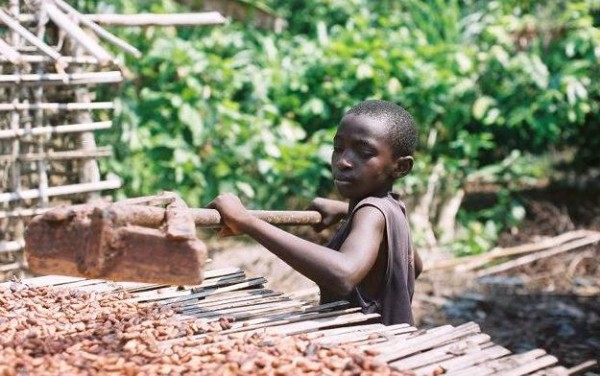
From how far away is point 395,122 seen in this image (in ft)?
8.37

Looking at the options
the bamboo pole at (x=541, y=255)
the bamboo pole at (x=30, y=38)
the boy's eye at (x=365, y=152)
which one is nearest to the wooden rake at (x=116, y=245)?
the boy's eye at (x=365, y=152)

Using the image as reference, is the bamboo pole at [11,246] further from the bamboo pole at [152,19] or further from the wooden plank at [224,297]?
the wooden plank at [224,297]

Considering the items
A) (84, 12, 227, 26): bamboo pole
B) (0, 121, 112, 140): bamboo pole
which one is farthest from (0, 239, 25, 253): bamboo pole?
(84, 12, 227, 26): bamboo pole

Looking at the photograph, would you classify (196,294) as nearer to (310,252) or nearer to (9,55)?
(310,252)

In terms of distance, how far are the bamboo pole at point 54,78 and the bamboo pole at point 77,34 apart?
265 mm

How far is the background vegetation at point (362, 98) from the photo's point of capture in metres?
5.83

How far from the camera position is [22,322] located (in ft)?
7.25

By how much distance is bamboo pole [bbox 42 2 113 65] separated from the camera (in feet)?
12.0

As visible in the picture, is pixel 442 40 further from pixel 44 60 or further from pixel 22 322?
pixel 22 322

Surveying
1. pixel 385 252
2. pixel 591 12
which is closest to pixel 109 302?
pixel 385 252

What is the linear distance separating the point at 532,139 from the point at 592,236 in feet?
4.40

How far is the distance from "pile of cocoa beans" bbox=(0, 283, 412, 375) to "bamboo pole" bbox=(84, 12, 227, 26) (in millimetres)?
2396

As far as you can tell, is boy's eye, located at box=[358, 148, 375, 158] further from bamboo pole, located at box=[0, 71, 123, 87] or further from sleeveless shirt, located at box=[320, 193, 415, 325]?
bamboo pole, located at box=[0, 71, 123, 87]

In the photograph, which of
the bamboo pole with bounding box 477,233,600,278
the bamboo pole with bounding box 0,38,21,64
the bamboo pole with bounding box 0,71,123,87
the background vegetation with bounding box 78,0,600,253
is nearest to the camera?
the bamboo pole with bounding box 0,38,21,64
